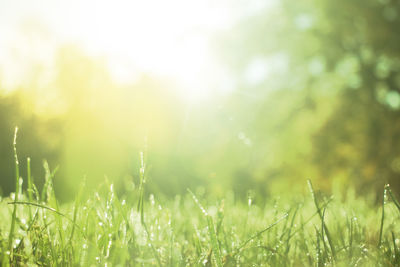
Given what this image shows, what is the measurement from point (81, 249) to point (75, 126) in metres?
20.0

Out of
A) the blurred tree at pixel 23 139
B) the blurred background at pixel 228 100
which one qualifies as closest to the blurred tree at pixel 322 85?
the blurred background at pixel 228 100

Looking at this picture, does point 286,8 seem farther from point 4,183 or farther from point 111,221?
point 111,221

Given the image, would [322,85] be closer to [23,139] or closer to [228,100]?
[228,100]

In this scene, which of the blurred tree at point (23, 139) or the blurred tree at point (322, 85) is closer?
the blurred tree at point (23, 139)

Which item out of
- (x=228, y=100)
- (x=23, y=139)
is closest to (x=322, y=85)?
(x=228, y=100)

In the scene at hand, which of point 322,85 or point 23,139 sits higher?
point 322,85

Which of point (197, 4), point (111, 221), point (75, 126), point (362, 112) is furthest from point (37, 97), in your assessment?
point (111, 221)

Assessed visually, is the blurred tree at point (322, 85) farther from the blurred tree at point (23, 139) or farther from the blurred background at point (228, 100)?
the blurred tree at point (23, 139)

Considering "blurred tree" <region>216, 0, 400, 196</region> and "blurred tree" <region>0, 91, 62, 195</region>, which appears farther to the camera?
"blurred tree" <region>216, 0, 400, 196</region>

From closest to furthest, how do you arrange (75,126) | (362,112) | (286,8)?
(362,112) < (286,8) < (75,126)

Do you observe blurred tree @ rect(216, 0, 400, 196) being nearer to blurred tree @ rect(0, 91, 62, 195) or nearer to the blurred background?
the blurred background

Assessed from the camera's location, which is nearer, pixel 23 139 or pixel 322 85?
pixel 23 139

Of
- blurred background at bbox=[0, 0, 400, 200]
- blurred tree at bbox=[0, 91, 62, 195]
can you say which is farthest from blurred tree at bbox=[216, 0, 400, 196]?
blurred tree at bbox=[0, 91, 62, 195]

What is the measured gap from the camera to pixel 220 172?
75.3 ft
